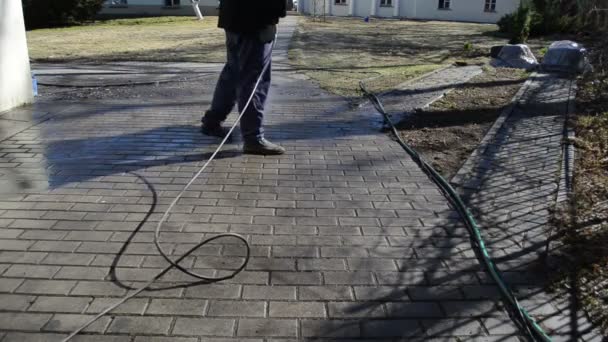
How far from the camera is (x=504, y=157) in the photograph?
5102 millimetres

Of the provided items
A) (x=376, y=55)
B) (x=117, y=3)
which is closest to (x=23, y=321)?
(x=376, y=55)

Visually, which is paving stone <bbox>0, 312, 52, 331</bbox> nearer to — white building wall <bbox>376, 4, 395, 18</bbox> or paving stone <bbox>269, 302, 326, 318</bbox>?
paving stone <bbox>269, 302, 326, 318</bbox>

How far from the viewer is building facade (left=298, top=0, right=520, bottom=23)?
114 feet

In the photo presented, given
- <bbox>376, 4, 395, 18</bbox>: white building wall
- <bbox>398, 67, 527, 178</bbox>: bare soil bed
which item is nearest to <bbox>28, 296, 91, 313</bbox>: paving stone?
<bbox>398, 67, 527, 178</bbox>: bare soil bed

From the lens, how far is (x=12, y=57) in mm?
6480

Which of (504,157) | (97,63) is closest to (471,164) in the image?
(504,157)

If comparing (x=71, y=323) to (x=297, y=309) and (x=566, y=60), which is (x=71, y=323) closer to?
(x=297, y=309)

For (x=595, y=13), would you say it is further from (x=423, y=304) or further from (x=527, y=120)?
(x=423, y=304)

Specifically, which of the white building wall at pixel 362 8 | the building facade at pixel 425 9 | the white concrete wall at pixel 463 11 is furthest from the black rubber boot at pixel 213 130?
the white building wall at pixel 362 8

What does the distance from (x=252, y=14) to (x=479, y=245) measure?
9.32 feet

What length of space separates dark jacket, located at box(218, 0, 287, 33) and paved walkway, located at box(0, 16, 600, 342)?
1212mm

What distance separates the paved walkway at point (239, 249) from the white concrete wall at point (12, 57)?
1.14 meters

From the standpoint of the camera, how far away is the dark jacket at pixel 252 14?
475 centimetres

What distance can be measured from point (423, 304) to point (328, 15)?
125 feet
